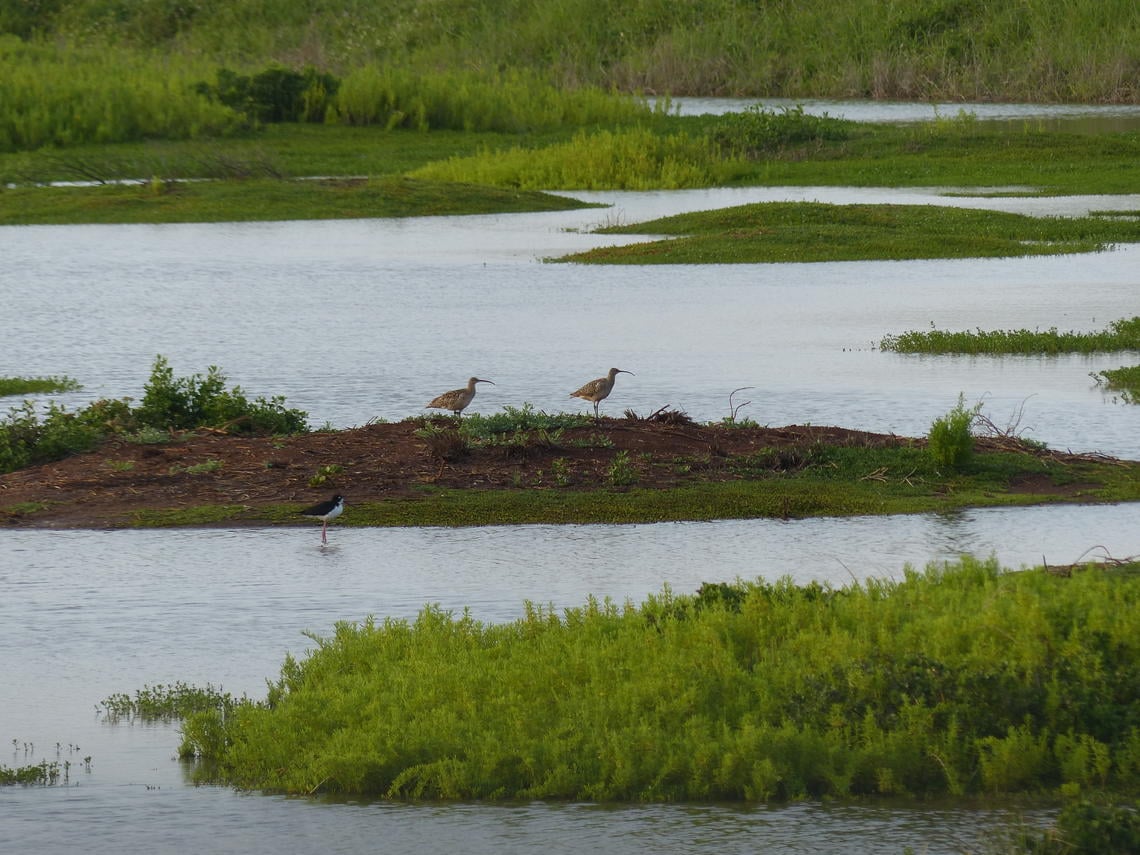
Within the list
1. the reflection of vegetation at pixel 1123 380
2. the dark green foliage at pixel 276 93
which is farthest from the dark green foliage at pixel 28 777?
the dark green foliage at pixel 276 93

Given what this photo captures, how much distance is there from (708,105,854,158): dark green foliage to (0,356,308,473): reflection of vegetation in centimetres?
3212

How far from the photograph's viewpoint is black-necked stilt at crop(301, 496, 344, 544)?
11.6 m

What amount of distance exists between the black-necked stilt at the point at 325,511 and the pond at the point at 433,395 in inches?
7.3

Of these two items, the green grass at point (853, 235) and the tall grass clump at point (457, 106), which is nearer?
the green grass at point (853, 235)

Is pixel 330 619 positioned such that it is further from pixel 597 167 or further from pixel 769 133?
pixel 769 133

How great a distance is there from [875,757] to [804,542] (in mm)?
4118

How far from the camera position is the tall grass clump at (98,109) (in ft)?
152

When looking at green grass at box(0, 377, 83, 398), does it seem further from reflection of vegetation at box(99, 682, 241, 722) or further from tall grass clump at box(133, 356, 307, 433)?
reflection of vegetation at box(99, 682, 241, 722)

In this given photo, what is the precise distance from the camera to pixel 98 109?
155 feet

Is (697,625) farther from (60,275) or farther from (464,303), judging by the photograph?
(60,275)

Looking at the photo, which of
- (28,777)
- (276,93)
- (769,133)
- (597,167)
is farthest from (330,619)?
(276,93)

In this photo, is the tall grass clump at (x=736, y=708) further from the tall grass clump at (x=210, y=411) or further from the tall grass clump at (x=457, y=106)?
the tall grass clump at (x=457, y=106)

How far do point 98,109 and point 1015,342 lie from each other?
32837mm

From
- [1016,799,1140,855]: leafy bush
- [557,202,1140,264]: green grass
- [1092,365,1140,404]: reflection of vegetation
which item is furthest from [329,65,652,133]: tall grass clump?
[1016,799,1140,855]: leafy bush
